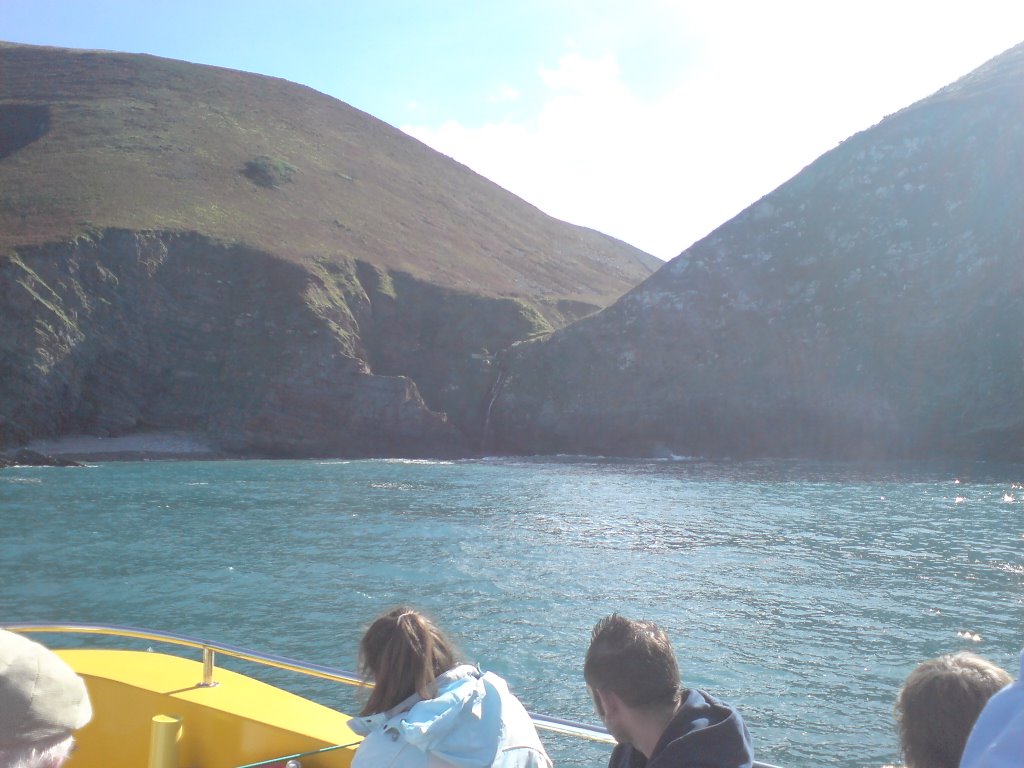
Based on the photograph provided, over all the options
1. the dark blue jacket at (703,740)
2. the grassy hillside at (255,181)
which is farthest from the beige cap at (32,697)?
the grassy hillside at (255,181)

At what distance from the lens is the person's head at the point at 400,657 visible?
316 cm

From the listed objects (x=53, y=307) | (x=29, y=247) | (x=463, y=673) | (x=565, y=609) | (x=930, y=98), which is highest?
(x=930, y=98)

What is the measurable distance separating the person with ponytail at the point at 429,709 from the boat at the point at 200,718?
0.96 m

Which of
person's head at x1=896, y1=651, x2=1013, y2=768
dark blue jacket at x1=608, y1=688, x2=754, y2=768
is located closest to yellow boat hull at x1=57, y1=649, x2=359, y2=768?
dark blue jacket at x1=608, y1=688, x2=754, y2=768

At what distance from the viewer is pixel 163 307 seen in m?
62.0

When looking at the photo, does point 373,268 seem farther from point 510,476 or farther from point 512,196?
point 512,196

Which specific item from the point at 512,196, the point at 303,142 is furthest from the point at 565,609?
the point at 512,196

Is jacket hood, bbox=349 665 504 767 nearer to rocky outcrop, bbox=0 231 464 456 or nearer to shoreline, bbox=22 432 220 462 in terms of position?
shoreline, bbox=22 432 220 462

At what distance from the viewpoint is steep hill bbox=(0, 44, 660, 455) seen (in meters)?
56.6

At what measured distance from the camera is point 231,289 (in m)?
64.8

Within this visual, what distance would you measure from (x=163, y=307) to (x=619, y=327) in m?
30.1

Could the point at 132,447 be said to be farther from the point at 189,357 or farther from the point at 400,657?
the point at 400,657

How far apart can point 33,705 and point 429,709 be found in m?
1.39

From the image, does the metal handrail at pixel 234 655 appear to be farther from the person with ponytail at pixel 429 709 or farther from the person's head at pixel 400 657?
the person's head at pixel 400 657
